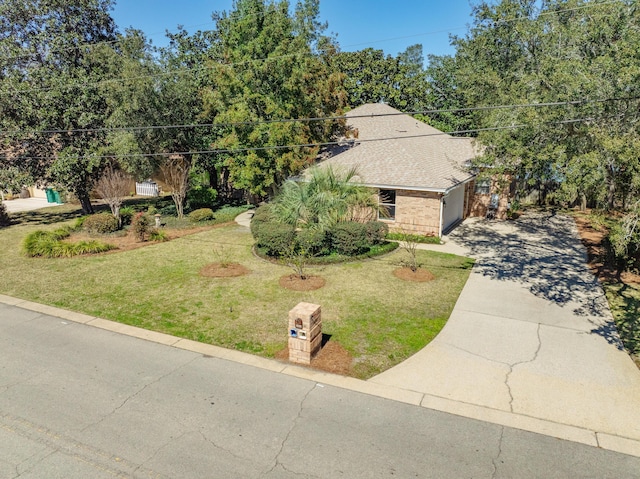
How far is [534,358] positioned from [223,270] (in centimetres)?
986

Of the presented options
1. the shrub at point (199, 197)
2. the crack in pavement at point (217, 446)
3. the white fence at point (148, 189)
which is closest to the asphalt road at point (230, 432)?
the crack in pavement at point (217, 446)

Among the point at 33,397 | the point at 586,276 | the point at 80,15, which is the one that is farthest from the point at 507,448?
the point at 80,15

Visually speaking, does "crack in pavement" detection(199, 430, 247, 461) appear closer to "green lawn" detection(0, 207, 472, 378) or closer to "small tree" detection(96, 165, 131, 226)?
"green lawn" detection(0, 207, 472, 378)

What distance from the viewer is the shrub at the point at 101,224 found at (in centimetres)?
2003

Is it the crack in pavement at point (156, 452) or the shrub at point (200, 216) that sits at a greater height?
the shrub at point (200, 216)

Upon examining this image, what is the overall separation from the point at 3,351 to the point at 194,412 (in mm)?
5405

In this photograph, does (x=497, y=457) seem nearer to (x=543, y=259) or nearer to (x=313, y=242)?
(x=313, y=242)

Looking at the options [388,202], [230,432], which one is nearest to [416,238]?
[388,202]

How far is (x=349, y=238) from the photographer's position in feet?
49.8

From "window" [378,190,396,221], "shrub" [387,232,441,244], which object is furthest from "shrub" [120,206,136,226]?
"shrub" [387,232,441,244]

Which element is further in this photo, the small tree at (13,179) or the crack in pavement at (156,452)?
the small tree at (13,179)

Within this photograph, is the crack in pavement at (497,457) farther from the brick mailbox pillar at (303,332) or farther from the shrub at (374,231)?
the shrub at (374,231)

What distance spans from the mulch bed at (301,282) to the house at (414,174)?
6322 millimetres

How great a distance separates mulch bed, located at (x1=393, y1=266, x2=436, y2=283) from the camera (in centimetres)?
1320
